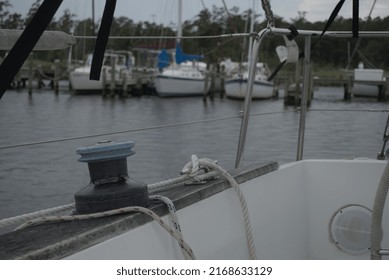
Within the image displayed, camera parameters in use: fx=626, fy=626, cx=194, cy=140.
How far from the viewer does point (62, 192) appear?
34.0ft

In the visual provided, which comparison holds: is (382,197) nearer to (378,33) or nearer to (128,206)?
(128,206)

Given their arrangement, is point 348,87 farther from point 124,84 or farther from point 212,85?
point 124,84

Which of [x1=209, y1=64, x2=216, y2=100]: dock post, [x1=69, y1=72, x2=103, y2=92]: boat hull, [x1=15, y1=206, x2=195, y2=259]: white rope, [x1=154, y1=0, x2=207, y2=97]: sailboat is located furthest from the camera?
[x1=209, y1=64, x2=216, y2=100]: dock post

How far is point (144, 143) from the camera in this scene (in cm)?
1566

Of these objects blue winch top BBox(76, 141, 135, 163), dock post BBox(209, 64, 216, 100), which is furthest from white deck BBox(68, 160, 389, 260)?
dock post BBox(209, 64, 216, 100)

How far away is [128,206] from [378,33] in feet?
5.24

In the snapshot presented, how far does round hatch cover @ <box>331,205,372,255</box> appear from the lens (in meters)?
2.81

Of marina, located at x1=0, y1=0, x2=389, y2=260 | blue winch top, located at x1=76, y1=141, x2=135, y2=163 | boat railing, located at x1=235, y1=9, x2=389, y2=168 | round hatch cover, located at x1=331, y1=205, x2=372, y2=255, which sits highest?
boat railing, located at x1=235, y1=9, x2=389, y2=168

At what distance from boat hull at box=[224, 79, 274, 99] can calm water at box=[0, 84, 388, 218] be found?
8.64 m

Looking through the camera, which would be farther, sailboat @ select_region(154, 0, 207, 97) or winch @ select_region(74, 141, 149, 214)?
sailboat @ select_region(154, 0, 207, 97)

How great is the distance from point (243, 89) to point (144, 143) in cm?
2217

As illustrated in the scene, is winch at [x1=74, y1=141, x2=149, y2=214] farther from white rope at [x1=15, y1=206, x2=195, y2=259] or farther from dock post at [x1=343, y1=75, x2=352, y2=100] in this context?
dock post at [x1=343, y1=75, x2=352, y2=100]

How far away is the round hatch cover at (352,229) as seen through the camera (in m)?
2.81
